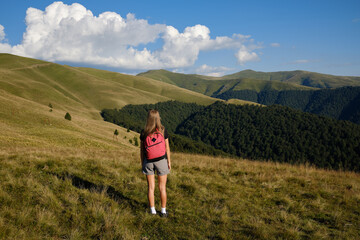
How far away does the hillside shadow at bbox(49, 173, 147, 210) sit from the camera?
242 inches

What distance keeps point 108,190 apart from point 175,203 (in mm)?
2254

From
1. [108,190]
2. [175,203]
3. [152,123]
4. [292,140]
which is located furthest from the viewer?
[292,140]

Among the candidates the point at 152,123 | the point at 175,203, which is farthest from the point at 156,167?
the point at 175,203

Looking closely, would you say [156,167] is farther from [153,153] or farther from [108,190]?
[108,190]

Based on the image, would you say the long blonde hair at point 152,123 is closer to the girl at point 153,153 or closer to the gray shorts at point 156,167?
the girl at point 153,153

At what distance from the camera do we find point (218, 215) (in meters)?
5.73

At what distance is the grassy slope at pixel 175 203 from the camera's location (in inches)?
189

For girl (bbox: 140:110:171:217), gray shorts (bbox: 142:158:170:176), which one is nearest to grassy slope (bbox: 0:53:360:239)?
girl (bbox: 140:110:171:217)

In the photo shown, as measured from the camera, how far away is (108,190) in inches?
277

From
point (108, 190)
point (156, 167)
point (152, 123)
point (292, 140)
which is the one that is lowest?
point (292, 140)

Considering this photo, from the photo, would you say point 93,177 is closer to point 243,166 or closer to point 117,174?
point 117,174

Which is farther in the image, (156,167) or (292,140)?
(292,140)

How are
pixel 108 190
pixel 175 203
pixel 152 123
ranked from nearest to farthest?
pixel 152 123, pixel 175 203, pixel 108 190

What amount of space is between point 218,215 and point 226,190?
1983 millimetres
